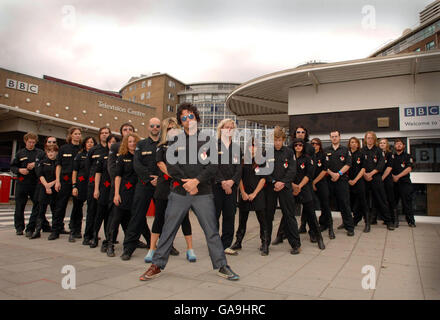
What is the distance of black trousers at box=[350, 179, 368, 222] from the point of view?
6.40 metres

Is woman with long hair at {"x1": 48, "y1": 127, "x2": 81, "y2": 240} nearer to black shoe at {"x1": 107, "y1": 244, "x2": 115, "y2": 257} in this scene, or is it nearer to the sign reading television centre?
black shoe at {"x1": 107, "y1": 244, "x2": 115, "y2": 257}

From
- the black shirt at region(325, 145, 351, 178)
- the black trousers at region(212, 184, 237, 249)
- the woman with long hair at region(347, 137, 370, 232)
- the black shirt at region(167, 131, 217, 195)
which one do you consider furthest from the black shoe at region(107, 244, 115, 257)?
the woman with long hair at region(347, 137, 370, 232)

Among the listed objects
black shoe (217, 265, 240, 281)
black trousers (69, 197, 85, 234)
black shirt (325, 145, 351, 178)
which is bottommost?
black shoe (217, 265, 240, 281)

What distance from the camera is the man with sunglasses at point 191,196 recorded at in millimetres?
3320

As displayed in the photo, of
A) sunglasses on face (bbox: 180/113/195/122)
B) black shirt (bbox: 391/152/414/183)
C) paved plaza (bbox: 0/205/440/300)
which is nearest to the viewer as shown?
paved plaza (bbox: 0/205/440/300)

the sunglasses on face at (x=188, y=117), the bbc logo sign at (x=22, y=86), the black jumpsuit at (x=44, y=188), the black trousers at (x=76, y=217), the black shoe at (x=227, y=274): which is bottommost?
the black shoe at (x=227, y=274)

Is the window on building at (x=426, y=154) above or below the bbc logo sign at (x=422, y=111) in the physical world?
below

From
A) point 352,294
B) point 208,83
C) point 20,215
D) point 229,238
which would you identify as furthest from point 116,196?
point 208,83

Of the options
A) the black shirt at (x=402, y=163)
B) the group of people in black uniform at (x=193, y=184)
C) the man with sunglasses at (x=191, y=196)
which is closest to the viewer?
the man with sunglasses at (x=191, y=196)

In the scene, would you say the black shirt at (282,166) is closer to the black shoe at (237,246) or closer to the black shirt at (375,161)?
the black shoe at (237,246)

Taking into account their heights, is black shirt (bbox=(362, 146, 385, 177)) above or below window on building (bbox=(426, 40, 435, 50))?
below

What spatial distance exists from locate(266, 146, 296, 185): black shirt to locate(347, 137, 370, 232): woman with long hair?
2.52 m

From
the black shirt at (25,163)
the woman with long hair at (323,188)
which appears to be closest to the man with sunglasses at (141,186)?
the black shirt at (25,163)
